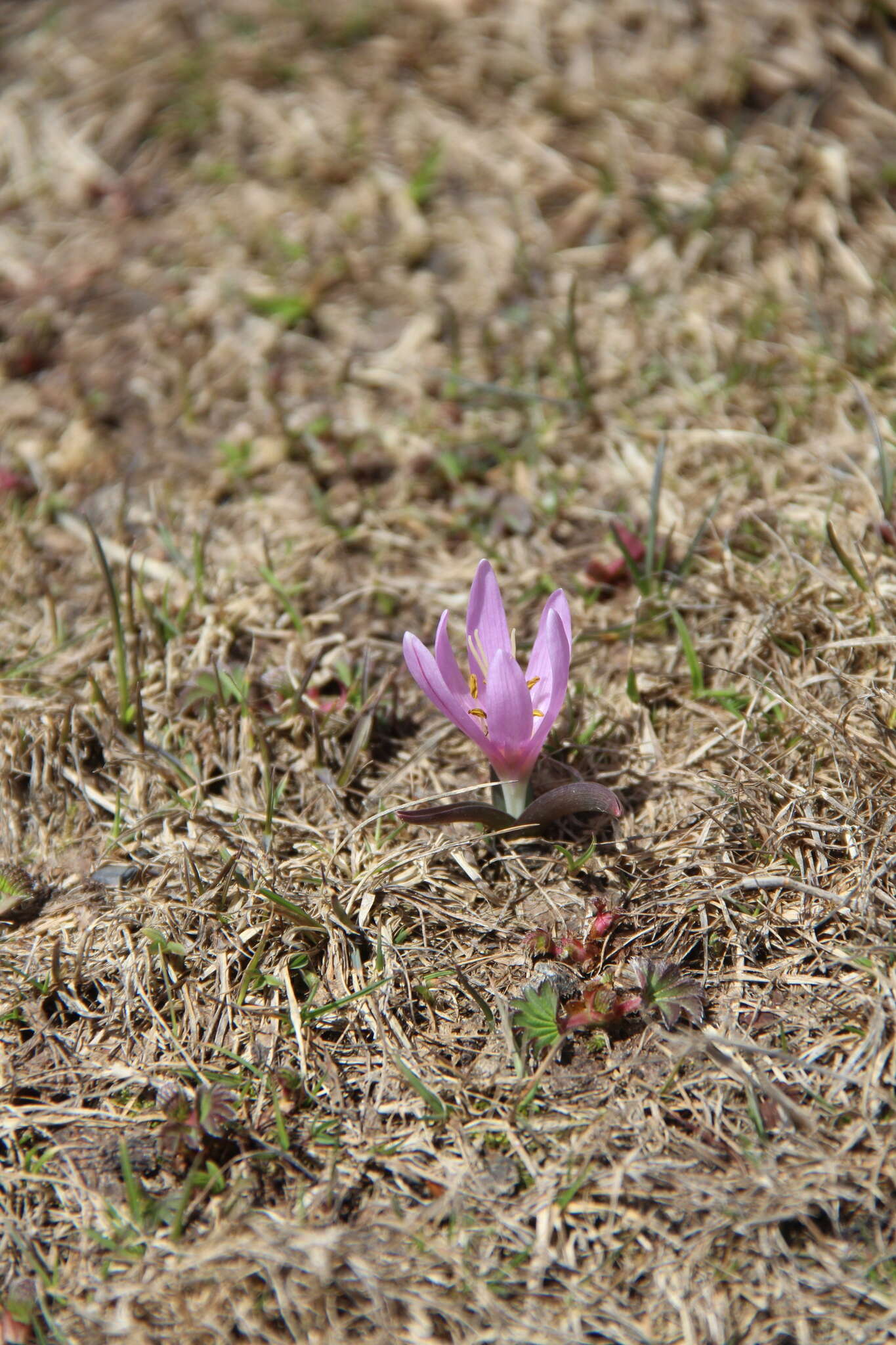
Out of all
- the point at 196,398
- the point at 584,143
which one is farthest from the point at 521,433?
the point at 584,143

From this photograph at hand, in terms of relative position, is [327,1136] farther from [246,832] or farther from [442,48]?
[442,48]

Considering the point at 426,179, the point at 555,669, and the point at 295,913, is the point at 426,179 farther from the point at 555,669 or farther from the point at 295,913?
the point at 295,913

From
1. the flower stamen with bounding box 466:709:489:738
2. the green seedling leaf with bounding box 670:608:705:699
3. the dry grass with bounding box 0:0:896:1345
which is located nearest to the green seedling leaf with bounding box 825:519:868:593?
the dry grass with bounding box 0:0:896:1345

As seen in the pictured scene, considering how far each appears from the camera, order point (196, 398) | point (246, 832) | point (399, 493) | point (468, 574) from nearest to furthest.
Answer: point (246, 832) → point (468, 574) → point (399, 493) → point (196, 398)

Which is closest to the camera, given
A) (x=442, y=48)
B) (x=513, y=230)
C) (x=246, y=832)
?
(x=246, y=832)

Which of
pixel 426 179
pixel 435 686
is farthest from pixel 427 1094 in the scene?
pixel 426 179

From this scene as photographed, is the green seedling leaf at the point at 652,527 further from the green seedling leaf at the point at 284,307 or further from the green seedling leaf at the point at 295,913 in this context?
the green seedling leaf at the point at 284,307

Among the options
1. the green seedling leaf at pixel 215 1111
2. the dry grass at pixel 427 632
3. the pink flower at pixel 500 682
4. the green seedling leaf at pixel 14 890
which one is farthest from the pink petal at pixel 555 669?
the green seedling leaf at pixel 14 890
